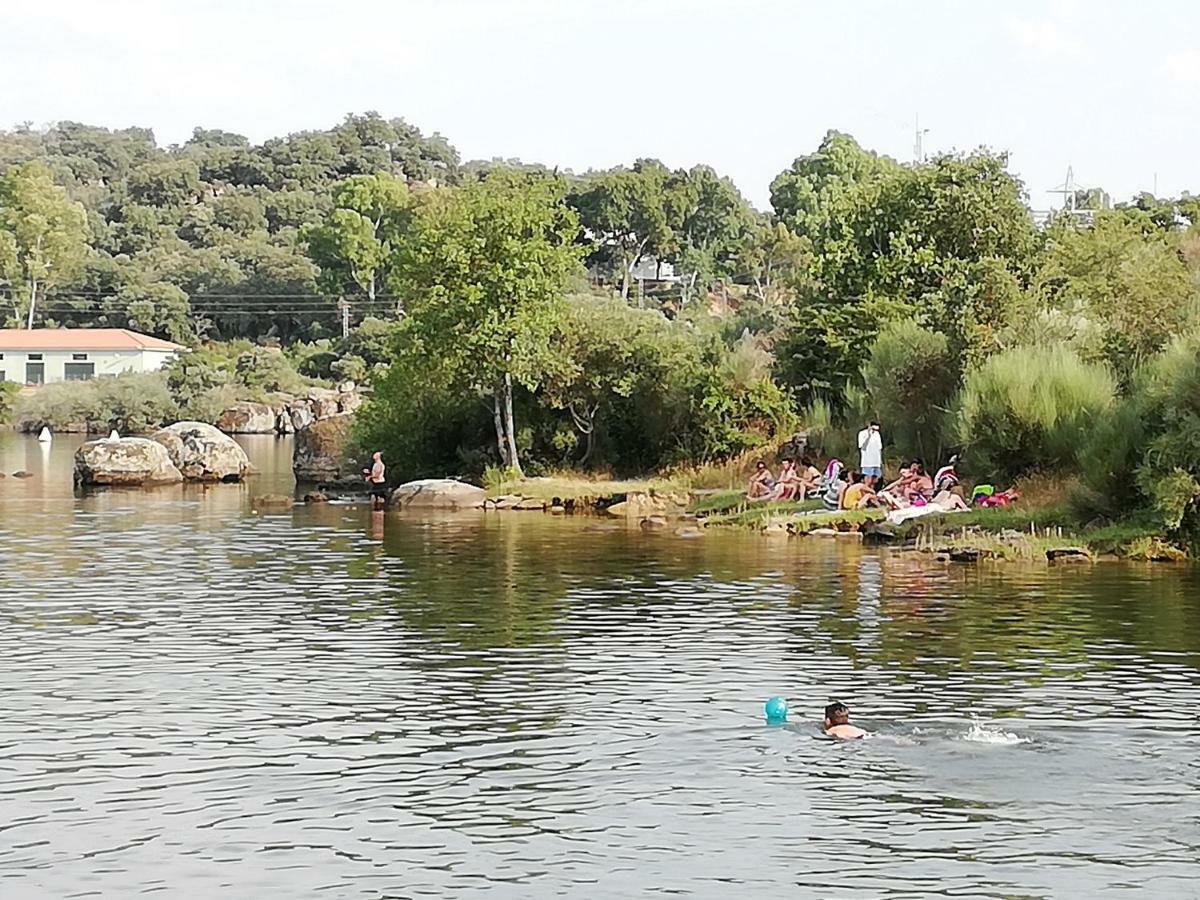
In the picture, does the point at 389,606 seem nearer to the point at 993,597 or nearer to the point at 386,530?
the point at 993,597

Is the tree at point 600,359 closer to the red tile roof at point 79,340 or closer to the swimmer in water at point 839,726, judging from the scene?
the swimmer in water at point 839,726

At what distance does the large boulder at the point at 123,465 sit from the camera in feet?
212

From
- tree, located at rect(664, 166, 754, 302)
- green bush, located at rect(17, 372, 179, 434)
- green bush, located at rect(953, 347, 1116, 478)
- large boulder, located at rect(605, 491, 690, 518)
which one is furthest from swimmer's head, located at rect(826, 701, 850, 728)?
tree, located at rect(664, 166, 754, 302)

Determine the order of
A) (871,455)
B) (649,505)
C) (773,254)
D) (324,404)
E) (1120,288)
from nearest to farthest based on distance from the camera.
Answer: (871,455) → (1120,288) → (649,505) → (324,404) → (773,254)

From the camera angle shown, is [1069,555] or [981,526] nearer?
[1069,555]

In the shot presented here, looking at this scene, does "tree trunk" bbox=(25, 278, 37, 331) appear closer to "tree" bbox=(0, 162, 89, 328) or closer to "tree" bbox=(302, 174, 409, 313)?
"tree" bbox=(0, 162, 89, 328)

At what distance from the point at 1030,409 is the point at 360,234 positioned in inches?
4139

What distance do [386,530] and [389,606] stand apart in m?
15.4

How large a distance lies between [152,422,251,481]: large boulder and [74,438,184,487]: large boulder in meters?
1.03

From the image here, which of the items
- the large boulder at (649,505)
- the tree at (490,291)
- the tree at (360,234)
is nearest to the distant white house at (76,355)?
the tree at (360,234)

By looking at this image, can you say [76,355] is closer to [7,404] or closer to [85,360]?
[85,360]

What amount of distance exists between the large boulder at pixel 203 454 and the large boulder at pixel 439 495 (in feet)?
48.2

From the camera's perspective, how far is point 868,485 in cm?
4506

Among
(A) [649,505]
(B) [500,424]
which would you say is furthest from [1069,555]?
(B) [500,424]
